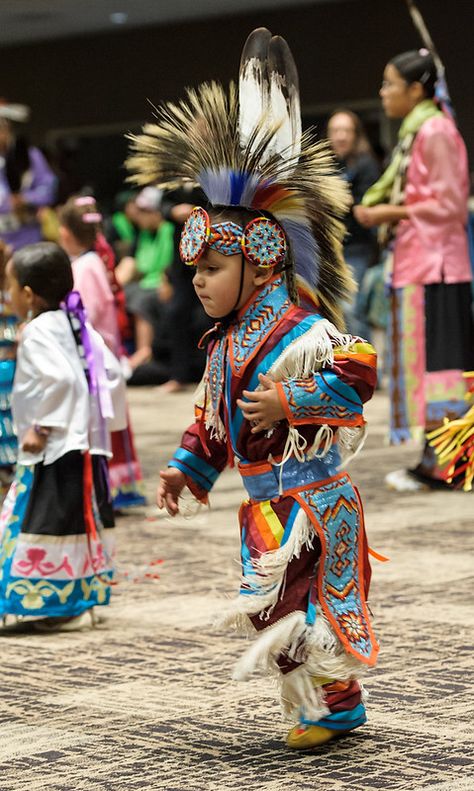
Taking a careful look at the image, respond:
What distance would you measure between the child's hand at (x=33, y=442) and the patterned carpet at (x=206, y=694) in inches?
20.0

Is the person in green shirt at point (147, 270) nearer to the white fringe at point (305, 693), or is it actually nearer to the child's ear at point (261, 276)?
the child's ear at point (261, 276)

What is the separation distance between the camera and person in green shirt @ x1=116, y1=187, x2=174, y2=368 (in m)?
12.4

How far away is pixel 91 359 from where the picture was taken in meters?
4.27

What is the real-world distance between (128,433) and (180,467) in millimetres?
2964

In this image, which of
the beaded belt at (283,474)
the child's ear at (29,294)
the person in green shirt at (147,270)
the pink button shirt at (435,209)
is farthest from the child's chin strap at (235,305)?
the person in green shirt at (147,270)

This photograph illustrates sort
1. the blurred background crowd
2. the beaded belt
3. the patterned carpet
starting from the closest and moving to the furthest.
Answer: the patterned carpet, the beaded belt, the blurred background crowd

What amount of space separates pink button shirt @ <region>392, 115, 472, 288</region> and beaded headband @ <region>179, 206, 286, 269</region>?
10.7ft

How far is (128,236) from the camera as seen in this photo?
13.1m

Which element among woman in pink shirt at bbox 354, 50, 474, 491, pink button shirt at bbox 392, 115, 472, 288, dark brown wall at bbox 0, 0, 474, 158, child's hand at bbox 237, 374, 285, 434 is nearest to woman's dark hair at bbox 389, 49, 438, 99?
woman in pink shirt at bbox 354, 50, 474, 491

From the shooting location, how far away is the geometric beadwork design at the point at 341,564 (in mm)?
2887

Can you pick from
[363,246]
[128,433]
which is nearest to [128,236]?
[363,246]

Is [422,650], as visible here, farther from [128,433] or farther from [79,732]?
[128,433]

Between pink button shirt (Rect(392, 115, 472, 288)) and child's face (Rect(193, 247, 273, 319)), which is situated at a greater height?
pink button shirt (Rect(392, 115, 472, 288))

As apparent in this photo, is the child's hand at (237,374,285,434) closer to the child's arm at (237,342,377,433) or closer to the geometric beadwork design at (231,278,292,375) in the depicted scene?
the child's arm at (237,342,377,433)
